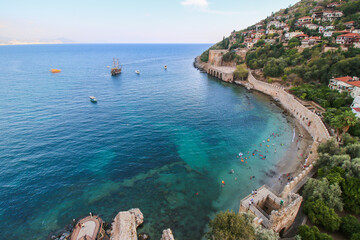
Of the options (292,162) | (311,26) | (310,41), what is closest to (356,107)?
(292,162)

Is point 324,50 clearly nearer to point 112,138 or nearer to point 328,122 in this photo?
point 328,122

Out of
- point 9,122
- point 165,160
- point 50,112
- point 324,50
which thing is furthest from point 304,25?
point 9,122

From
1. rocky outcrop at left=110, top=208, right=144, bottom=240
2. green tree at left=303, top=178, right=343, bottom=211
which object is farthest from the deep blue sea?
green tree at left=303, top=178, right=343, bottom=211

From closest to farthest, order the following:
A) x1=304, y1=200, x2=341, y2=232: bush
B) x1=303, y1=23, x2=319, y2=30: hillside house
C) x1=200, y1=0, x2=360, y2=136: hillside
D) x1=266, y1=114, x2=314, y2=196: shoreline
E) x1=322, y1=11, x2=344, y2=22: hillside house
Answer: x1=304, y1=200, x2=341, y2=232: bush, x1=266, y1=114, x2=314, y2=196: shoreline, x1=200, y1=0, x2=360, y2=136: hillside, x1=322, y1=11, x2=344, y2=22: hillside house, x1=303, y1=23, x2=319, y2=30: hillside house

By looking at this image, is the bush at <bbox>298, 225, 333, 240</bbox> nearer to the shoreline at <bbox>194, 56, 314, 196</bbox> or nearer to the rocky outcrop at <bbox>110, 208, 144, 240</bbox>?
the shoreline at <bbox>194, 56, 314, 196</bbox>

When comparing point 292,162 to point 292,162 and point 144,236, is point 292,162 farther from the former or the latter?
point 144,236

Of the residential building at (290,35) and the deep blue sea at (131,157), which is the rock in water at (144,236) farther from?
the residential building at (290,35)
